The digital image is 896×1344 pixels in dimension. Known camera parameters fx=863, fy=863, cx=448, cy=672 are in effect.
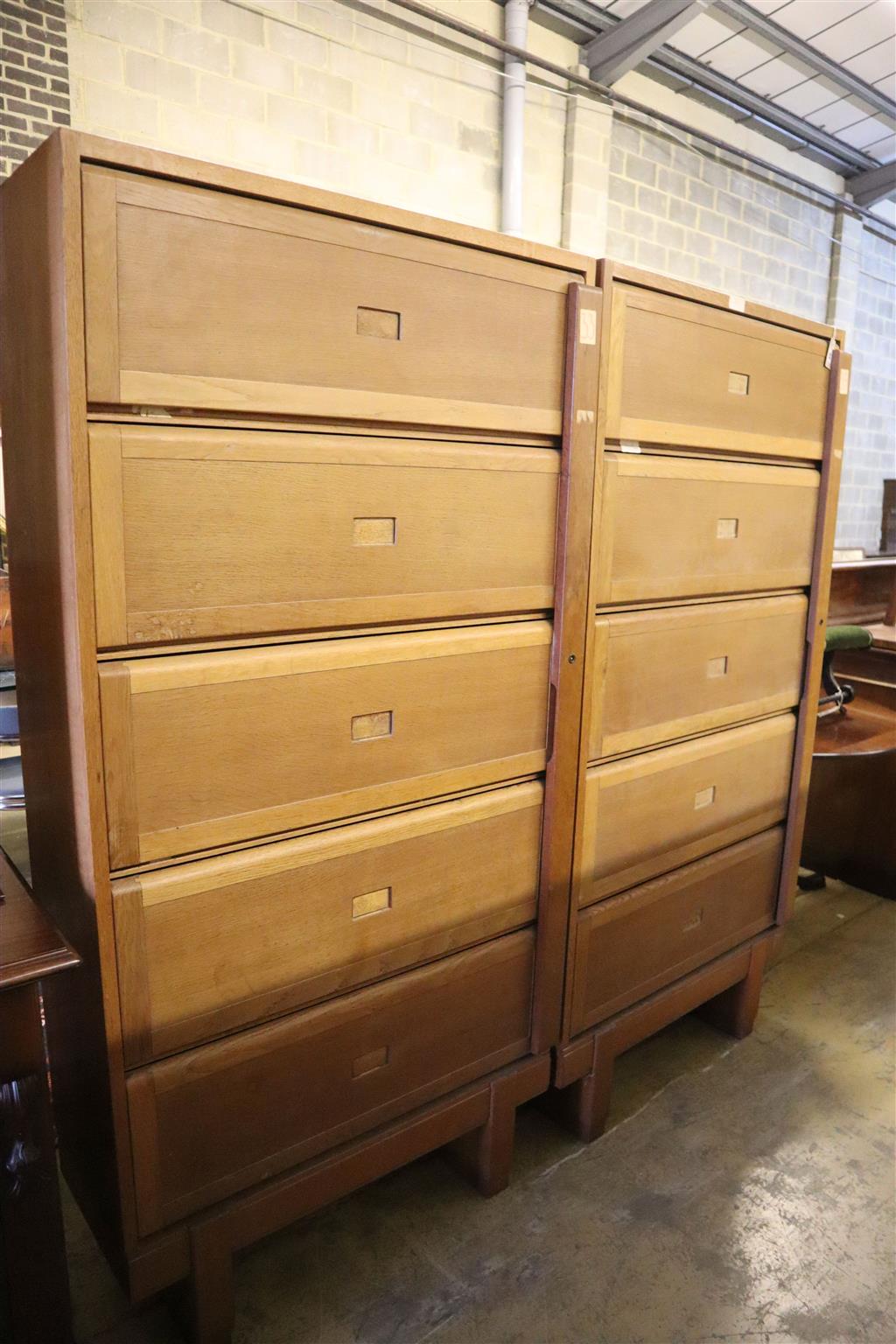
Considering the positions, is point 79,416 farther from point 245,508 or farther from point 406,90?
point 406,90

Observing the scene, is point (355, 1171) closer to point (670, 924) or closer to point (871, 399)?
point (670, 924)

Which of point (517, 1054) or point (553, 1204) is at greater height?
point (517, 1054)

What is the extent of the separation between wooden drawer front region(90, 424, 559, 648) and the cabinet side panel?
0.05m

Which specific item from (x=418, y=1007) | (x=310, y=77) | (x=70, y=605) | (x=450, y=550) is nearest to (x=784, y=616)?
(x=450, y=550)

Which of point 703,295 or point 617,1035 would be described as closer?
point 703,295

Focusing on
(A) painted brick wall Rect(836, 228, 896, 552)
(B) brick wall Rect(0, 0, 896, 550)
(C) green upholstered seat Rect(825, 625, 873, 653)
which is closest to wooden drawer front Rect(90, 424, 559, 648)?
(C) green upholstered seat Rect(825, 625, 873, 653)

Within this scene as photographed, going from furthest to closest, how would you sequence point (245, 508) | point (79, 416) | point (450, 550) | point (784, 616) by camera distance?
point (784, 616) → point (450, 550) → point (245, 508) → point (79, 416)

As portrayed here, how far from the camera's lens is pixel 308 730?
1188mm

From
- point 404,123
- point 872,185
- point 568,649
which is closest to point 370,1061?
point 568,649

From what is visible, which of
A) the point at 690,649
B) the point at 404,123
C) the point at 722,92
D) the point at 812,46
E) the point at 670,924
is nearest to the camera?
the point at 690,649

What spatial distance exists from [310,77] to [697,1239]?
369cm

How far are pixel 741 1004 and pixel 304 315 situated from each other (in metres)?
1.88

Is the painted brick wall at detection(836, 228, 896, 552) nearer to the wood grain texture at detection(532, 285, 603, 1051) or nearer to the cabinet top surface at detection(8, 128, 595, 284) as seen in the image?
the wood grain texture at detection(532, 285, 603, 1051)

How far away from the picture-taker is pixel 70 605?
1.00 metres
